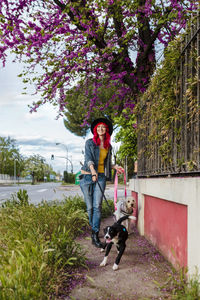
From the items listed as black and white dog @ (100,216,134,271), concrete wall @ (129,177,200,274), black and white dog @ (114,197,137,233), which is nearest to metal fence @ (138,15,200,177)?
→ concrete wall @ (129,177,200,274)

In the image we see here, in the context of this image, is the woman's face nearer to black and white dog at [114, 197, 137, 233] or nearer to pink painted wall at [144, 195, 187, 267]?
pink painted wall at [144, 195, 187, 267]

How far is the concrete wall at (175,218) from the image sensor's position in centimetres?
281

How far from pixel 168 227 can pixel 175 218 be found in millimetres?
372

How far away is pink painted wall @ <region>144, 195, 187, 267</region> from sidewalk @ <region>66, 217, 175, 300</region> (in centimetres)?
17

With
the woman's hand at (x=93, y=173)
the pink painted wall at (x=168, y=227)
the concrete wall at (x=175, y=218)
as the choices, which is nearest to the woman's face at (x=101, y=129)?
the woman's hand at (x=93, y=173)

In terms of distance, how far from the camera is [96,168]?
5.18 metres

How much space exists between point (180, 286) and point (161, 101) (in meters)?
2.37

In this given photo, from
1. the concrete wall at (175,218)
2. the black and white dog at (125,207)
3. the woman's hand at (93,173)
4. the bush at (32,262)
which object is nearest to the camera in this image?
the bush at (32,262)

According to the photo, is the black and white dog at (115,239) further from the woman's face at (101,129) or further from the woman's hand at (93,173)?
the woman's face at (101,129)

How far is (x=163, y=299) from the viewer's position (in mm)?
2789

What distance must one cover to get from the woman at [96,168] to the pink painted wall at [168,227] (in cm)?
87

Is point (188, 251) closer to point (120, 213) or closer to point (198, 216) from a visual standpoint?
point (198, 216)

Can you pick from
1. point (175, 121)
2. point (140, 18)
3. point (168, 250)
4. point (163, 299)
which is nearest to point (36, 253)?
point (163, 299)

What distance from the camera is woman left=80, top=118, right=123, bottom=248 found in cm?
511
